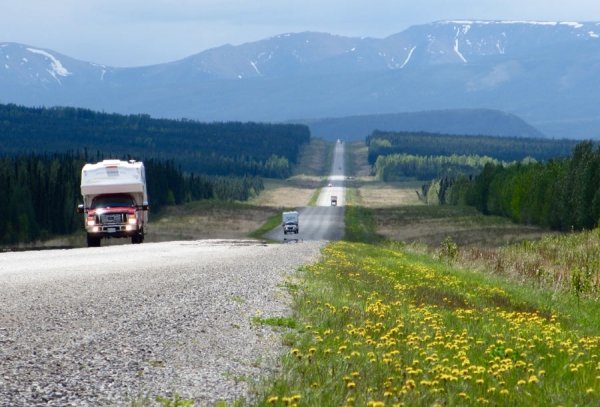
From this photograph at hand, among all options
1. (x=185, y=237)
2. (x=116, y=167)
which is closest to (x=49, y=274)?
(x=116, y=167)

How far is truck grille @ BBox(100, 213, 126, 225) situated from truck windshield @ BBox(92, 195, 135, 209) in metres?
0.44

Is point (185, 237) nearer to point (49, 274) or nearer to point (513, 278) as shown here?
point (513, 278)

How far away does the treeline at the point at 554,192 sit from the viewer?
83.1 m

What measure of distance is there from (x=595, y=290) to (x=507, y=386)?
17.5 meters

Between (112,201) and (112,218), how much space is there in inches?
33.5

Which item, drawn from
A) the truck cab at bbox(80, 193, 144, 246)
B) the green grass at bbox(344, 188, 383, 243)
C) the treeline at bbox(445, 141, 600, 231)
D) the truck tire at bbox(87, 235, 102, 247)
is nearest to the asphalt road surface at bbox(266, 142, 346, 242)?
the green grass at bbox(344, 188, 383, 243)

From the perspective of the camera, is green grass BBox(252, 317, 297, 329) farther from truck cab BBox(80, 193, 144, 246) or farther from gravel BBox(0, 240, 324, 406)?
truck cab BBox(80, 193, 144, 246)

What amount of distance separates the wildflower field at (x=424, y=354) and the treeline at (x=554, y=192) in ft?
Answer: 215

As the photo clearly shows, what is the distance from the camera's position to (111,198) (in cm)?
4484

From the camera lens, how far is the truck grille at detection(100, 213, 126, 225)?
44.1 metres

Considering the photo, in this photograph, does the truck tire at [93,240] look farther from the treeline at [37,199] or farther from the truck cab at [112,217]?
the treeline at [37,199]

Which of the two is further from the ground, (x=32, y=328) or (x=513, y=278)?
(x=32, y=328)

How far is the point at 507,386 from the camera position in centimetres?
1021

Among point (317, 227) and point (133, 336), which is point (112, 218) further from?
point (317, 227)
